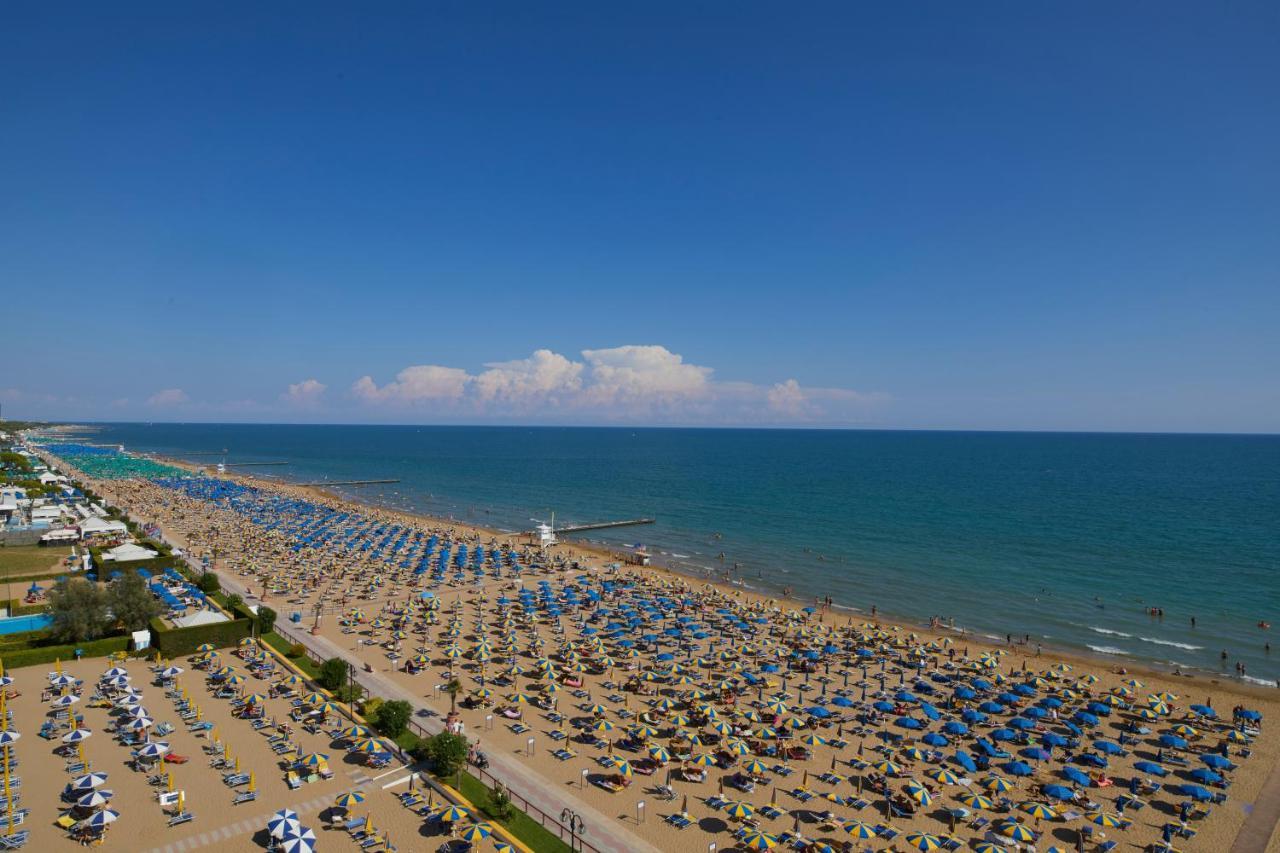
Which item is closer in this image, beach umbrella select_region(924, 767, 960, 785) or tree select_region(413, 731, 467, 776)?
tree select_region(413, 731, 467, 776)

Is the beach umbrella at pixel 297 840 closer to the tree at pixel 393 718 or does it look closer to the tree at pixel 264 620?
the tree at pixel 393 718

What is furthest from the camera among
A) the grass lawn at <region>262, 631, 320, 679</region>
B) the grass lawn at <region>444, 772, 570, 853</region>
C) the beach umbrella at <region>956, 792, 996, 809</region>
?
the grass lawn at <region>262, 631, 320, 679</region>

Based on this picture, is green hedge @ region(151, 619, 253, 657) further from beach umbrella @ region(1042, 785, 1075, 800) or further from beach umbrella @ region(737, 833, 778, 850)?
beach umbrella @ region(1042, 785, 1075, 800)

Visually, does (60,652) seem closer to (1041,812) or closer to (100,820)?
(100,820)

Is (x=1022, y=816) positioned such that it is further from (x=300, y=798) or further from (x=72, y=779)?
(x=72, y=779)

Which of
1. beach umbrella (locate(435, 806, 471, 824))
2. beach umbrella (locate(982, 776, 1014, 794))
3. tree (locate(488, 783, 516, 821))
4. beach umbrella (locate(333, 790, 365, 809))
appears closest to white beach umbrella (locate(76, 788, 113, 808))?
beach umbrella (locate(333, 790, 365, 809))
